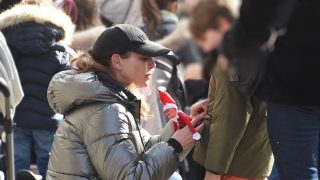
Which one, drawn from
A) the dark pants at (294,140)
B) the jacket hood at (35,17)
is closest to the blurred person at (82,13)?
the jacket hood at (35,17)

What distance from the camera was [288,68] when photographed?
3.17 meters

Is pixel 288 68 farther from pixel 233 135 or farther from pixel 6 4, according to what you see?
pixel 6 4

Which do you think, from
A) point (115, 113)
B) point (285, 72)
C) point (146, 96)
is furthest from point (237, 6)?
point (146, 96)

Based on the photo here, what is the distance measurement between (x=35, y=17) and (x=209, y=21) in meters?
2.81

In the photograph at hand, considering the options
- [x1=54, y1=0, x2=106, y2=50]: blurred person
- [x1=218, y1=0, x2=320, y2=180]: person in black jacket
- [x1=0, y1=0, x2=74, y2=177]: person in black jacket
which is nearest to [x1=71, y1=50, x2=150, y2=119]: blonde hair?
[x1=218, y1=0, x2=320, y2=180]: person in black jacket

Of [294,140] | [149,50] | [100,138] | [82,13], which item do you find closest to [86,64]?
[149,50]

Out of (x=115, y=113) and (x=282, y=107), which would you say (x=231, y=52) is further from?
(x=115, y=113)

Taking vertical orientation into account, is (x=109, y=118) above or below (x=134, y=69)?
below

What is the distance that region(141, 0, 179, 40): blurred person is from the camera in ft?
20.6

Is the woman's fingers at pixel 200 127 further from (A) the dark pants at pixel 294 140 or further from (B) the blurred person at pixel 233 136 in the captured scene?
(A) the dark pants at pixel 294 140

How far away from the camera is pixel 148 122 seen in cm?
577

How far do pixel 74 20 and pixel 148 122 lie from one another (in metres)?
1.23

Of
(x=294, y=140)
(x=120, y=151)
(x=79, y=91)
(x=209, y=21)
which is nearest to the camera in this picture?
(x=209, y=21)

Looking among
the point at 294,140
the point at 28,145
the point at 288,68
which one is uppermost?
the point at 288,68
